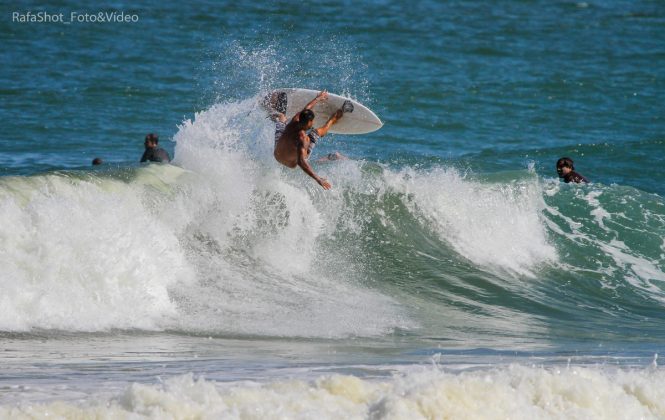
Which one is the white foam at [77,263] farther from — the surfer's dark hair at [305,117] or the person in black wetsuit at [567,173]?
the person in black wetsuit at [567,173]

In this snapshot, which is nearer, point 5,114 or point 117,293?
point 117,293

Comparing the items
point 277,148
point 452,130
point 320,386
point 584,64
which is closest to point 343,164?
point 277,148

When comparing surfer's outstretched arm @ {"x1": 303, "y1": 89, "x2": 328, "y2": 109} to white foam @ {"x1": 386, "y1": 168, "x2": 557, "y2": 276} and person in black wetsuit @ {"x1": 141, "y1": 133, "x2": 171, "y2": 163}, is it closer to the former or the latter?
white foam @ {"x1": 386, "y1": 168, "x2": 557, "y2": 276}

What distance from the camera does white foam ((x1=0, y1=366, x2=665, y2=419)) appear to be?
229 inches

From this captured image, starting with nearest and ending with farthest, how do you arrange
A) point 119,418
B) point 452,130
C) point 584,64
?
point 119,418
point 452,130
point 584,64

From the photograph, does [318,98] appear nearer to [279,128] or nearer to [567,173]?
[279,128]

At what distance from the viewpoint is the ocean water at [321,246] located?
6.67 m

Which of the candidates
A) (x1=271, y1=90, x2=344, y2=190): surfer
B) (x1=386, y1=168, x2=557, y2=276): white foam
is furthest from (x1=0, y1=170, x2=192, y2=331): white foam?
(x1=386, y1=168, x2=557, y2=276): white foam

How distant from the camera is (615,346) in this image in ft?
32.1

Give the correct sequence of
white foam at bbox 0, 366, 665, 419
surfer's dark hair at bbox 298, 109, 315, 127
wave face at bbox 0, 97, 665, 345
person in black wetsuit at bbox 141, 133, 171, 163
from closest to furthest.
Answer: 1. white foam at bbox 0, 366, 665, 419
2. wave face at bbox 0, 97, 665, 345
3. surfer's dark hair at bbox 298, 109, 315, 127
4. person in black wetsuit at bbox 141, 133, 171, 163

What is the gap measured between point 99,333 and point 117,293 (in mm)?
784

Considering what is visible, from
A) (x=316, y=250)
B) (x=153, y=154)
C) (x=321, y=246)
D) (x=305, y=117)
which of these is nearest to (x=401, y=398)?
(x=305, y=117)

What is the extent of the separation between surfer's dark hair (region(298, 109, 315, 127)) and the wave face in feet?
5.21

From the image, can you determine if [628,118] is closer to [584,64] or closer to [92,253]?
[584,64]
